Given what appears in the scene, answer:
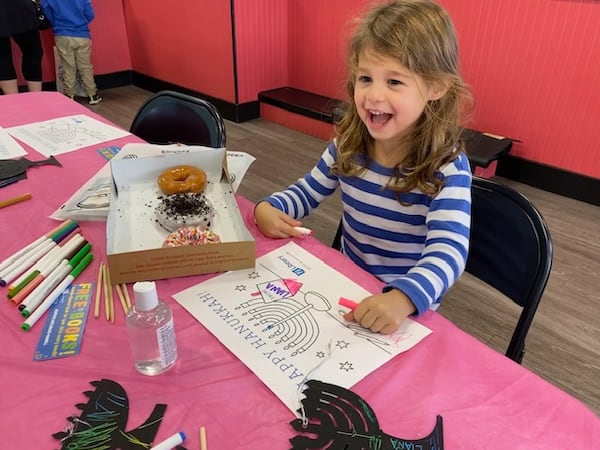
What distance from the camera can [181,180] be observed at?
1.07 metres

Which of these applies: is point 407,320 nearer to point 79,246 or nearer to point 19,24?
point 79,246

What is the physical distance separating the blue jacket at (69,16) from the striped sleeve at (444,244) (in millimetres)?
3587

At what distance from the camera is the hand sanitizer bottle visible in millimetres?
614

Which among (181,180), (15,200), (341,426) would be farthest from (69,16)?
(341,426)

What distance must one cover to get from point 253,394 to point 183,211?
0.45m

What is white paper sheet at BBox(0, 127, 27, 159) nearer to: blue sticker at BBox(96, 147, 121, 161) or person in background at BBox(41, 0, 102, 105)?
blue sticker at BBox(96, 147, 121, 161)

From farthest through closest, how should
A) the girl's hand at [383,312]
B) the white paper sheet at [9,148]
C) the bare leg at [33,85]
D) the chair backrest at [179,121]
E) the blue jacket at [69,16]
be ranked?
1. the bare leg at [33,85]
2. the blue jacket at [69,16]
3. the chair backrest at [179,121]
4. the white paper sheet at [9,148]
5. the girl's hand at [383,312]

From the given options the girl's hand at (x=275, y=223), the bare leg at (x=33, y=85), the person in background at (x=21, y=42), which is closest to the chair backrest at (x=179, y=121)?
the girl's hand at (x=275, y=223)

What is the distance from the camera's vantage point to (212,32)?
3.45 meters

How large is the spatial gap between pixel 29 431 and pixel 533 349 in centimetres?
152

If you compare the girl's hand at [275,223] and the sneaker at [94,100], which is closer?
the girl's hand at [275,223]

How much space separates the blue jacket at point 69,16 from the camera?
3.59 meters

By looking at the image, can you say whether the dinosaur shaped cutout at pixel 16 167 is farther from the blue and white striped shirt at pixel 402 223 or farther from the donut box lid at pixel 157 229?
the blue and white striped shirt at pixel 402 223

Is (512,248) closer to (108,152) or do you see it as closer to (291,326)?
(291,326)
